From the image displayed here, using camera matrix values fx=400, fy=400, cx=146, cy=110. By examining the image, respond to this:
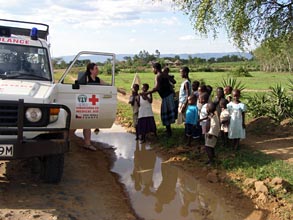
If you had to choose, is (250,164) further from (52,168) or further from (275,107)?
(275,107)

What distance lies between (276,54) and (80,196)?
21.3 feet

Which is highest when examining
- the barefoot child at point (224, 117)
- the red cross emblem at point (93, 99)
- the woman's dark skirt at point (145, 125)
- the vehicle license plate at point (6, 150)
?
the red cross emblem at point (93, 99)

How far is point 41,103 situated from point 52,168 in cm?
105

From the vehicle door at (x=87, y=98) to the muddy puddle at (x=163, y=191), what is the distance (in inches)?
42.6

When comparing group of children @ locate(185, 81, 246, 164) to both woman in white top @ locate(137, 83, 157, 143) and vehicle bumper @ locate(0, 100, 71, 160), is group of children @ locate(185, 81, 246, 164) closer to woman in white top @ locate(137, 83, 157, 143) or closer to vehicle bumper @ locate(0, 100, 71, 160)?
woman in white top @ locate(137, 83, 157, 143)

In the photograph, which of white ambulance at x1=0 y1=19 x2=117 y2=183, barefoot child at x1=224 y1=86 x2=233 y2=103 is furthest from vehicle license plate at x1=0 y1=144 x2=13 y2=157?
barefoot child at x1=224 y1=86 x2=233 y2=103

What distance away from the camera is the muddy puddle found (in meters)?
5.31

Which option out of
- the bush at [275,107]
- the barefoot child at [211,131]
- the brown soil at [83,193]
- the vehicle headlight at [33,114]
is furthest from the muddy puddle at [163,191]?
the bush at [275,107]

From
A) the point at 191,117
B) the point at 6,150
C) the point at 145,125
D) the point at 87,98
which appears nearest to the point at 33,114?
the point at 6,150

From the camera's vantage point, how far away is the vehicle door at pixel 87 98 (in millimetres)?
6375

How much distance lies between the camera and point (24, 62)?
610 centimetres

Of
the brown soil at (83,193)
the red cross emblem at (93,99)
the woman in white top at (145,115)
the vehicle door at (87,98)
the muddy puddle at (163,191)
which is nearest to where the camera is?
the brown soil at (83,193)

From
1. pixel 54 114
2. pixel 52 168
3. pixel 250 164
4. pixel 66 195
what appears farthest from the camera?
pixel 250 164

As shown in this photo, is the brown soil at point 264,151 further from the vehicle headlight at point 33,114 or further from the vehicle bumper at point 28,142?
the vehicle headlight at point 33,114
